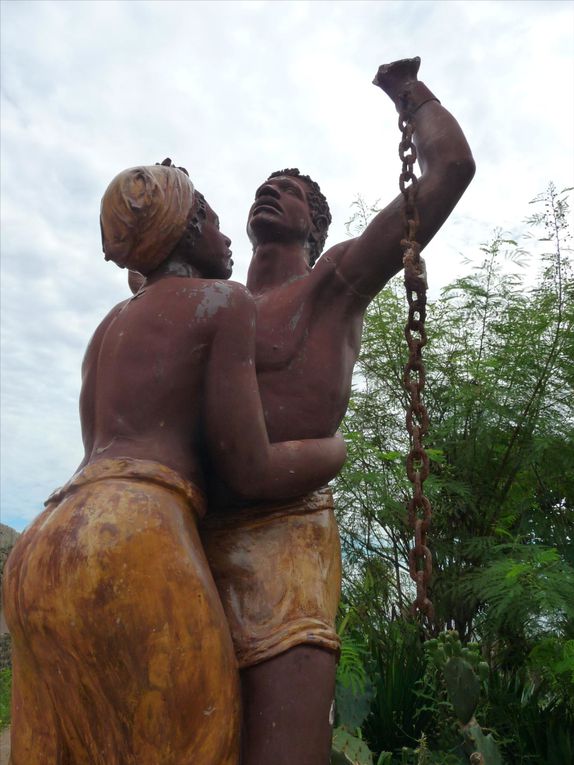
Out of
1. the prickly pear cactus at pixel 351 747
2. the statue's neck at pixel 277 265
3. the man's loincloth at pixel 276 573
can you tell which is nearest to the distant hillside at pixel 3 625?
the prickly pear cactus at pixel 351 747

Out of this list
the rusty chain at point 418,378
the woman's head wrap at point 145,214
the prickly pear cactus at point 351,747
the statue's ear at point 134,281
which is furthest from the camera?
the prickly pear cactus at point 351,747

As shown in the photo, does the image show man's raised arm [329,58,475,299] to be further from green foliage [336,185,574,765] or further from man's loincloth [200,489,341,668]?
green foliage [336,185,574,765]

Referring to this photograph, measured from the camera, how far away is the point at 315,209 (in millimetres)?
2121

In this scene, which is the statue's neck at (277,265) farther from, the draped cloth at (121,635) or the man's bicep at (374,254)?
the draped cloth at (121,635)

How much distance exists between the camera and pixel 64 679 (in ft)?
4.56

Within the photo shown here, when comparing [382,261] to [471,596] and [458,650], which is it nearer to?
[458,650]

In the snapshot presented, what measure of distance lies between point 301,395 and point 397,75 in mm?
916

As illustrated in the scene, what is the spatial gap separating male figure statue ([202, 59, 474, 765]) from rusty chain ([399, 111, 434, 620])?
7cm

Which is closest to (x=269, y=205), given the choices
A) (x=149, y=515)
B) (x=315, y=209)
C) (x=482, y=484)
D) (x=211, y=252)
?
(x=315, y=209)

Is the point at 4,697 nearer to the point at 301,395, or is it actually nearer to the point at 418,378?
the point at 301,395

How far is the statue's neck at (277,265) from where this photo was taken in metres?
2.05

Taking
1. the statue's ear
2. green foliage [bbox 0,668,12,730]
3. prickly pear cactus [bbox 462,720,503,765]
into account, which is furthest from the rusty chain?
green foliage [bbox 0,668,12,730]

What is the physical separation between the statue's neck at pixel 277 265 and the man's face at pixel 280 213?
0.02m

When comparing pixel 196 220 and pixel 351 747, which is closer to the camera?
pixel 196 220
